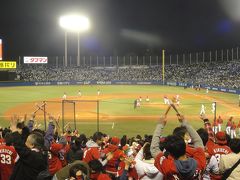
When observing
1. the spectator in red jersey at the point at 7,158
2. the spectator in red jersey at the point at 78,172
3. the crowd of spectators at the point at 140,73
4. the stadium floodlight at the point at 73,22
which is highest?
the stadium floodlight at the point at 73,22

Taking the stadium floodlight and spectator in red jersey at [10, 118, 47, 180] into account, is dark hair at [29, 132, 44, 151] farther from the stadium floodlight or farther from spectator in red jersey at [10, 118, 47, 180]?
the stadium floodlight

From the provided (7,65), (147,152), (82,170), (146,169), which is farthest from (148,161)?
(7,65)

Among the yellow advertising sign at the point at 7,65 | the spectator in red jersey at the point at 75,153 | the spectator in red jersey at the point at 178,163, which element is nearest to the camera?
the spectator in red jersey at the point at 178,163

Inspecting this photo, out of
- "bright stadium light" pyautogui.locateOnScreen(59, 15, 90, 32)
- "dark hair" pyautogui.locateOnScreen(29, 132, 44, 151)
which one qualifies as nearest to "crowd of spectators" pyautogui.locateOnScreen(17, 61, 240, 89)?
"bright stadium light" pyautogui.locateOnScreen(59, 15, 90, 32)

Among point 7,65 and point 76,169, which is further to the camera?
point 7,65

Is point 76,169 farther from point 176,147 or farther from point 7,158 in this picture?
point 7,158

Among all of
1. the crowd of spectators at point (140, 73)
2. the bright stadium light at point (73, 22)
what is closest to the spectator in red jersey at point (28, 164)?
the crowd of spectators at point (140, 73)

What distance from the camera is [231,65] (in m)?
79.7

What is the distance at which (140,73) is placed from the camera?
4082 inches

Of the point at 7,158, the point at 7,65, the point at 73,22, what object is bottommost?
the point at 7,158

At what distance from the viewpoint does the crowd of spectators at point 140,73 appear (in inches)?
3120

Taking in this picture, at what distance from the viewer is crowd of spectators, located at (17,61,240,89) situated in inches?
3120

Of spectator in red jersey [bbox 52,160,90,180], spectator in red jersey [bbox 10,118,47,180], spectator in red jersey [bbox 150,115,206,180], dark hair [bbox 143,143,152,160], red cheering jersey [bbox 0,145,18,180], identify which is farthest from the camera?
red cheering jersey [bbox 0,145,18,180]

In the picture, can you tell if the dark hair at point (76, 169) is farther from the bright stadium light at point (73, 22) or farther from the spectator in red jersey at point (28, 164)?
the bright stadium light at point (73, 22)
